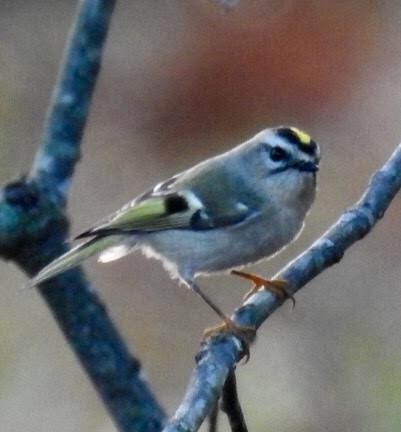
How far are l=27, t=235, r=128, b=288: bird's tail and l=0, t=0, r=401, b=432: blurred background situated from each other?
152 cm

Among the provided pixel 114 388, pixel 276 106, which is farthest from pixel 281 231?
pixel 276 106

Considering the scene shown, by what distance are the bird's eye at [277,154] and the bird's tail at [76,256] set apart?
0.32 metres

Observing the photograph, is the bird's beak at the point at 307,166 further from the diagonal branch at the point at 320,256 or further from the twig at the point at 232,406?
the twig at the point at 232,406

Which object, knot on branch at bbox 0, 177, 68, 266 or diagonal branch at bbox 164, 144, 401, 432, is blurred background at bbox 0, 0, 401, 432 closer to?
diagonal branch at bbox 164, 144, 401, 432

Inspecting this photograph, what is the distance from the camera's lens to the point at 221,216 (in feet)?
7.23

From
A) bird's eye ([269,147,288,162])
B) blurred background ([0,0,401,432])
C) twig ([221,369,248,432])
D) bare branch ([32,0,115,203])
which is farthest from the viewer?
blurred background ([0,0,401,432])

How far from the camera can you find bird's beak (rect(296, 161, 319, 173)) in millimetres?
2229

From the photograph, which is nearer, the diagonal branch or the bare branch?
the diagonal branch

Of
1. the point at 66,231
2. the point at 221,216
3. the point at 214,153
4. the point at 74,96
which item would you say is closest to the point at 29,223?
the point at 66,231

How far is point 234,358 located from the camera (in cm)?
154

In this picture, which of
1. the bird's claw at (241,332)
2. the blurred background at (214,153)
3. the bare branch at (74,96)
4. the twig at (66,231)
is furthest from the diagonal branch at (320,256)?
the blurred background at (214,153)

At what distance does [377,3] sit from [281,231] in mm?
2496

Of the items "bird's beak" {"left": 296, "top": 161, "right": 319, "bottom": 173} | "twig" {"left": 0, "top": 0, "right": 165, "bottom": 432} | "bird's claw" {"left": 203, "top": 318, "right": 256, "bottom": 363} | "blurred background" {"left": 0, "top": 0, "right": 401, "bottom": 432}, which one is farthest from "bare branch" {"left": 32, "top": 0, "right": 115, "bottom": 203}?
"blurred background" {"left": 0, "top": 0, "right": 401, "bottom": 432}

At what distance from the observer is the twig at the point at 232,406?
5.04ft
